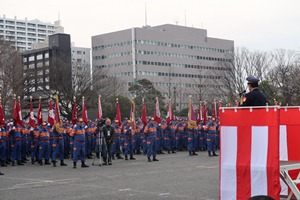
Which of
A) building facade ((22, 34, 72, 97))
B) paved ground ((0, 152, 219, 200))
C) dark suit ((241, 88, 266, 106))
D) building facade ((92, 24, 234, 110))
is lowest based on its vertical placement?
paved ground ((0, 152, 219, 200))

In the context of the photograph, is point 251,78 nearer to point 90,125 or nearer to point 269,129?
point 269,129

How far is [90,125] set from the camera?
1005 inches

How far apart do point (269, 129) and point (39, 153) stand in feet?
54.8

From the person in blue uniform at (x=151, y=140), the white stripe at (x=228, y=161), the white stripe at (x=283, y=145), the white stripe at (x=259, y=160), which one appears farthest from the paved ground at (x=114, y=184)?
the person in blue uniform at (x=151, y=140)

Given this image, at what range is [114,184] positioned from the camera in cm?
1359

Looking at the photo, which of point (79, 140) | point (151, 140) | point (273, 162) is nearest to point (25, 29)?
point (151, 140)

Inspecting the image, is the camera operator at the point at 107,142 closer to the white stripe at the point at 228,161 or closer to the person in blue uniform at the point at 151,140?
the person in blue uniform at the point at 151,140

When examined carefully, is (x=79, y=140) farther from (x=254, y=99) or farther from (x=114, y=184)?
(x=254, y=99)

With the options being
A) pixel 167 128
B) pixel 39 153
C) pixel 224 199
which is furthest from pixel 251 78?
pixel 167 128

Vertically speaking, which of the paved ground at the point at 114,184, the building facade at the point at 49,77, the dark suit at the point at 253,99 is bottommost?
the paved ground at the point at 114,184

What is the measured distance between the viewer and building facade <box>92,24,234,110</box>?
313 ft

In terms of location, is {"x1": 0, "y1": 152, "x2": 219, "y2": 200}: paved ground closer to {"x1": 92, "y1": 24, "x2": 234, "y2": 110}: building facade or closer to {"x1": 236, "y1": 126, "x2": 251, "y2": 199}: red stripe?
{"x1": 236, "y1": 126, "x2": 251, "y2": 199}: red stripe

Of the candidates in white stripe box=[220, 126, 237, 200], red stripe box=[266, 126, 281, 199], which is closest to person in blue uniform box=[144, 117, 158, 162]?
white stripe box=[220, 126, 237, 200]

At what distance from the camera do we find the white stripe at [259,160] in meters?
7.52
